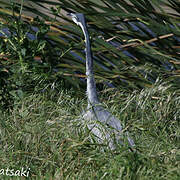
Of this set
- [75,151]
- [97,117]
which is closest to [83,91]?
[97,117]

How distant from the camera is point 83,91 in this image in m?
3.16

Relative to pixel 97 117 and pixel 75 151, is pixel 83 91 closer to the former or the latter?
pixel 97 117

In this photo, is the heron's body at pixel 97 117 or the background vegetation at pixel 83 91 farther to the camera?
the heron's body at pixel 97 117

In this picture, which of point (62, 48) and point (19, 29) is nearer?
point (19, 29)

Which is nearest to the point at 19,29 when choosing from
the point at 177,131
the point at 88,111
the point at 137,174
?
the point at 88,111

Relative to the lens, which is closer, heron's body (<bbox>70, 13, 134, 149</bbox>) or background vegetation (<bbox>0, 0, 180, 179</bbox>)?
background vegetation (<bbox>0, 0, 180, 179</bbox>)

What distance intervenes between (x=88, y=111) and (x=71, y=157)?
0.40 meters

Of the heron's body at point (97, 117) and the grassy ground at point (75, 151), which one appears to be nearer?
the grassy ground at point (75, 151)

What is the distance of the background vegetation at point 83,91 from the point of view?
1.85 meters

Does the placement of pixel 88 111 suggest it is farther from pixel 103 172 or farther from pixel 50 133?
pixel 103 172

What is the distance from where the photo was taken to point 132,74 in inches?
123

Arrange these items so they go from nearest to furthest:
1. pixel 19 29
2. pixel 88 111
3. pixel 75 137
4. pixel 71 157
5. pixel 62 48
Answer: pixel 71 157 < pixel 75 137 < pixel 88 111 < pixel 19 29 < pixel 62 48

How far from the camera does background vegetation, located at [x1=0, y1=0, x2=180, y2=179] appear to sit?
6.07 feet

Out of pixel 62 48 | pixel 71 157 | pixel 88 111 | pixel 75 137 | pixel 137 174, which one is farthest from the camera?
pixel 62 48
